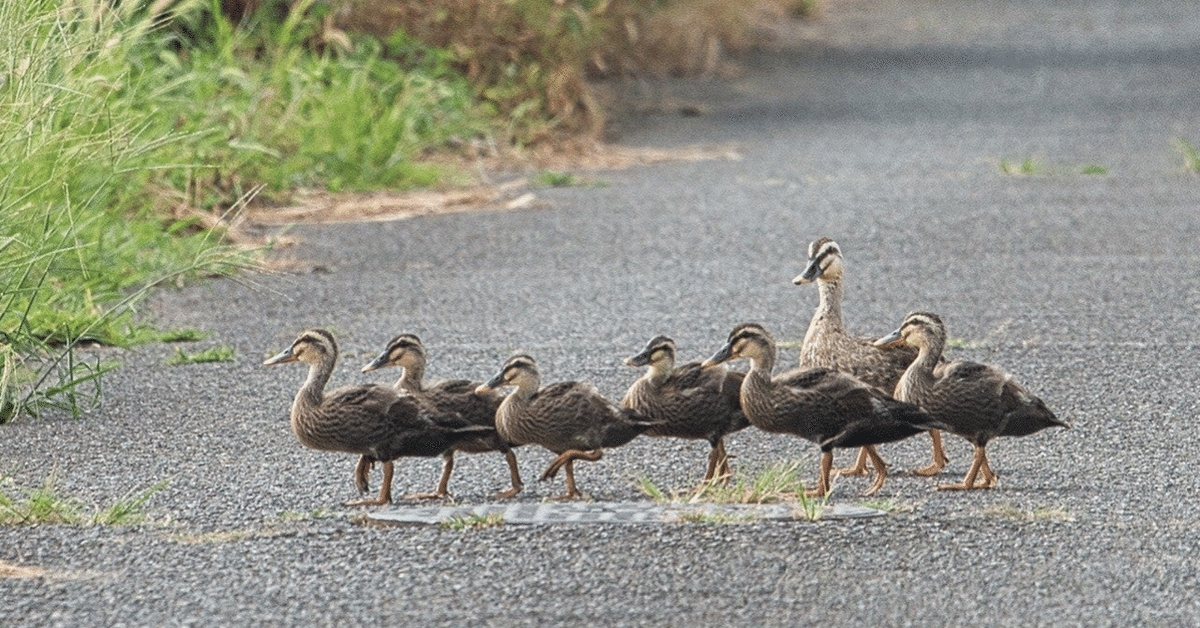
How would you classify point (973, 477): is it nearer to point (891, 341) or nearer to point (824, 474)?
point (824, 474)

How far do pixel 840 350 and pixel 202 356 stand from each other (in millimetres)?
3089

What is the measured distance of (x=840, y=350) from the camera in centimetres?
654

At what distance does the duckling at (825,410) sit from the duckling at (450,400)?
2.31ft

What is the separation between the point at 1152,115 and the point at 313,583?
610 inches

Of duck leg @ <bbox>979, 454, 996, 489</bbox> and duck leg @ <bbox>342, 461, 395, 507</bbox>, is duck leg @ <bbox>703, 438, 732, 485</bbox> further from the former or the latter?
duck leg @ <bbox>342, 461, 395, 507</bbox>

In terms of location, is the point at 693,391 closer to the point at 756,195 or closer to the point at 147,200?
the point at 147,200

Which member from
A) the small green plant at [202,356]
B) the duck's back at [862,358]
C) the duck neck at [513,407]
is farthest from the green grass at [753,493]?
the small green plant at [202,356]

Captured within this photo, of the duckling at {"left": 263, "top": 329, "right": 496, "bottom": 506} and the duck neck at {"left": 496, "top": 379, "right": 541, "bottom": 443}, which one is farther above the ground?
the duck neck at {"left": 496, "top": 379, "right": 541, "bottom": 443}

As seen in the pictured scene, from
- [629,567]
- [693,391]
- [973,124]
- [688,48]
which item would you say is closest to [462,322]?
[693,391]

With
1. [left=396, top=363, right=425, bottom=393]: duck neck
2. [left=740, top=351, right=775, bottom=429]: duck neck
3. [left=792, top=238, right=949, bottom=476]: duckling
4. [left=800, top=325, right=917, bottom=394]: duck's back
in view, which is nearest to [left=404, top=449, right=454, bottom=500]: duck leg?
[left=396, top=363, right=425, bottom=393]: duck neck

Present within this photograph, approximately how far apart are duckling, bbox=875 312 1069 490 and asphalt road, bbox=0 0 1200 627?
0.17 meters

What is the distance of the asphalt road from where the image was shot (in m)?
4.90

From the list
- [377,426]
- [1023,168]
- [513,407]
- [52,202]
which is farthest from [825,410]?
[1023,168]

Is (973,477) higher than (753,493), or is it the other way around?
(973,477)
